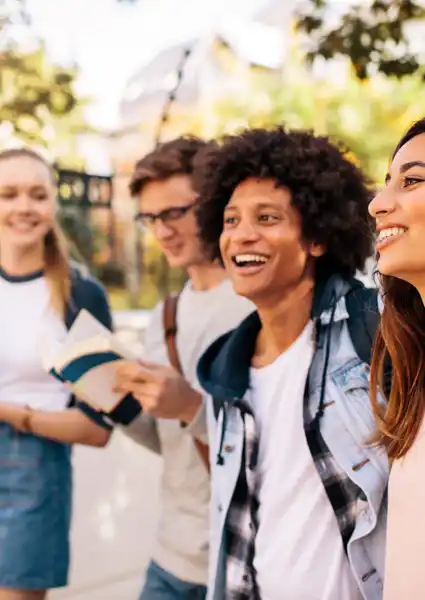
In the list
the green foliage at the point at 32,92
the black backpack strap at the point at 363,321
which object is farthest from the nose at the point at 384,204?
the green foliage at the point at 32,92

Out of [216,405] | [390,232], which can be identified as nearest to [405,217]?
[390,232]

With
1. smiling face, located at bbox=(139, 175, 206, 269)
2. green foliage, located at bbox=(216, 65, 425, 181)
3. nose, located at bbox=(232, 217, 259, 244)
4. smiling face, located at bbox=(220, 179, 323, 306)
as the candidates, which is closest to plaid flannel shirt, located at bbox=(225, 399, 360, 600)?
smiling face, located at bbox=(220, 179, 323, 306)

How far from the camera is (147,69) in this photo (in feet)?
18.1

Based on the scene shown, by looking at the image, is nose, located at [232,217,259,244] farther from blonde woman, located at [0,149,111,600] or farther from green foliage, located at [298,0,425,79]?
green foliage, located at [298,0,425,79]

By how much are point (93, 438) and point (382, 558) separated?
121 centimetres

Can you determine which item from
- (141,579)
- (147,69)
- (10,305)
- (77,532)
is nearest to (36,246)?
(10,305)

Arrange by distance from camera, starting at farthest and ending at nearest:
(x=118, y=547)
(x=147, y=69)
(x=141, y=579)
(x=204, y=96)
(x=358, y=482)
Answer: (x=204, y=96) < (x=147, y=69) < (x=118, y=547) < (x=141, y=579) < (x=358, y=482)

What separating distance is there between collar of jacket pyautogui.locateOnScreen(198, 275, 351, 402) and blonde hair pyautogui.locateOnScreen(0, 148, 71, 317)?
0.81m

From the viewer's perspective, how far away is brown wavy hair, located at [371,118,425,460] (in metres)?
1.41

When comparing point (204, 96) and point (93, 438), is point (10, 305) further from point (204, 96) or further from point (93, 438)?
point (204, 96)

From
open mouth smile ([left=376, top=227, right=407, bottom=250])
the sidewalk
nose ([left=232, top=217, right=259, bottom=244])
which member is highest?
nose ([left=232, top=217, right=259, bottom=244])

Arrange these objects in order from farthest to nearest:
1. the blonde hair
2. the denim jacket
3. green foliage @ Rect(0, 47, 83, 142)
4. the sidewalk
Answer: green foliage @ Rect(0, 47, 83, 142) → the sidewalk → the blonde hair → the denim jacket

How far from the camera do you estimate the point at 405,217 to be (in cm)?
130

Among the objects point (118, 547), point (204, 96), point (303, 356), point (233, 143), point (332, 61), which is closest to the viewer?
point (303, 356)
